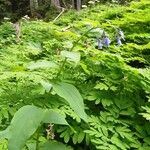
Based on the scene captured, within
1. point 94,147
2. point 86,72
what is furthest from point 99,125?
point 86,72

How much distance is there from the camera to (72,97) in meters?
1.88

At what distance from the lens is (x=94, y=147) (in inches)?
103

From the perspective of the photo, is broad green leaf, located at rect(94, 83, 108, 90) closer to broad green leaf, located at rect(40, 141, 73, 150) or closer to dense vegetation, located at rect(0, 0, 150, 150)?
dense vegetation, located at rect(0, 0, 150, 150)

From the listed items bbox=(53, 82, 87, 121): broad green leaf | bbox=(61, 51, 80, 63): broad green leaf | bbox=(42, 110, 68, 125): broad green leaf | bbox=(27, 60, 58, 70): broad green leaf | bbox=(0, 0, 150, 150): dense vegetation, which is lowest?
bbox=(0, 0, 150, 150): dense vegetation

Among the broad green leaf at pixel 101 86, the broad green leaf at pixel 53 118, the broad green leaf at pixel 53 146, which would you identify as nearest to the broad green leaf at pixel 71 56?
the broad green leaf at pixel 53 118

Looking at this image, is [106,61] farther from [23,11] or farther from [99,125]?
[23,11]

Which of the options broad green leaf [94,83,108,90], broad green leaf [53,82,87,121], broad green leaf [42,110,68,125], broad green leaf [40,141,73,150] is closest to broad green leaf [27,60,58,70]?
broad green leaf [53,82,87,121]

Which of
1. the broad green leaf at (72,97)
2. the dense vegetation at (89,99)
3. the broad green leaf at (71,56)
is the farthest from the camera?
the dense vegetation at (89,99)

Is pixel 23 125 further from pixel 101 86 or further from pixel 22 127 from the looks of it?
pixel 101 86

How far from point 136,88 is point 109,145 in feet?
2.29

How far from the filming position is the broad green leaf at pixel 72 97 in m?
1.84

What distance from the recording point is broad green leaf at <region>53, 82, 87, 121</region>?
1.84 metres

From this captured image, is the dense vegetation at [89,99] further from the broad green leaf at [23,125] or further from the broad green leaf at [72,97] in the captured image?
the broad green leaf at [23,125]

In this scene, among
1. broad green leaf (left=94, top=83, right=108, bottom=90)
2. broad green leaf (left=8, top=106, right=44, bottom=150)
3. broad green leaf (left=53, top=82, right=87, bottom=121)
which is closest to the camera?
broad green leaf (left=8, top=106, right=44, bottom=150)
